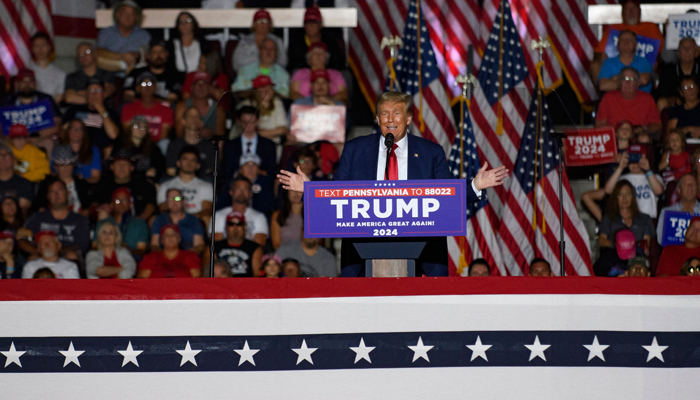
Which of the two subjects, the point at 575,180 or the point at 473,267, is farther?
→ the point at 575,180

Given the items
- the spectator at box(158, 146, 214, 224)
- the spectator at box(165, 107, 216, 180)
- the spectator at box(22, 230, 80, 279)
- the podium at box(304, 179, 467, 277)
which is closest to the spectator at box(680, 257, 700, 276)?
the podium at box(304, 179, 467, 277)

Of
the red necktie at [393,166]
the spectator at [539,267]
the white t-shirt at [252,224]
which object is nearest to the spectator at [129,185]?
the white t-shirt at [252,224]

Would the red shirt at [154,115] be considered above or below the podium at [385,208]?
above

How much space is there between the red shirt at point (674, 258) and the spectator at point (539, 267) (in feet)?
2.78

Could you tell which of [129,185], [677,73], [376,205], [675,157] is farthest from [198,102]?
[376,205]

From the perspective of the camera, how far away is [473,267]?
20.8ft

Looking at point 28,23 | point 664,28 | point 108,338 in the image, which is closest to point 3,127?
point 28,23

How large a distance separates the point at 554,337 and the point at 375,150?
1155 millimetres

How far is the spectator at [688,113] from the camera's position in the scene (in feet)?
24.8

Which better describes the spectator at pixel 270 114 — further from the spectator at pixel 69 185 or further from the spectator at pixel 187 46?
the spectator at pixel 69 185

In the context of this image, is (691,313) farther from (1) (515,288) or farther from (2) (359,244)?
(2) (359,244)

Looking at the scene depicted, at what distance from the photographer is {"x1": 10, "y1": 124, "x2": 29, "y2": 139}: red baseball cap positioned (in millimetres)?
7617

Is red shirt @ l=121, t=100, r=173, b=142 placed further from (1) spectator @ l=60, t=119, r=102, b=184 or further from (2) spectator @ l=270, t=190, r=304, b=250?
(2) spectator @ l=270, t=190, r=304, b=250

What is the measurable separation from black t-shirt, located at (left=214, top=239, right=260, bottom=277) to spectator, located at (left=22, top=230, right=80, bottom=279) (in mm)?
1069
